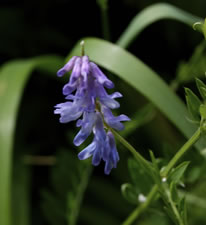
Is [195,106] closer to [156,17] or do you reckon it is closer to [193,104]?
[193,104]

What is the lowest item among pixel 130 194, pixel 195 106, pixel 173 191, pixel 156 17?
pixel 130 194

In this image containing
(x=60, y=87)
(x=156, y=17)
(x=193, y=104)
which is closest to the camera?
(x=193, y=104)

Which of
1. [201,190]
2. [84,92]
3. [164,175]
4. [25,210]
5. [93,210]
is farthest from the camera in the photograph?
[93,210]

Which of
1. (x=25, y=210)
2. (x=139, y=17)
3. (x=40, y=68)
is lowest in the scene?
(x=25, y=210)

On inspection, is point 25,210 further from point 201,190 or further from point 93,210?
point 201,190

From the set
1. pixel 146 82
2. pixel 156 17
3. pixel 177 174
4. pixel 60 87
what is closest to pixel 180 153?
pixel 177 174

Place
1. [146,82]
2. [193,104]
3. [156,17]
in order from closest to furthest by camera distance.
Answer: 1. [193,104]
2. [146,82]
3. [156,17]

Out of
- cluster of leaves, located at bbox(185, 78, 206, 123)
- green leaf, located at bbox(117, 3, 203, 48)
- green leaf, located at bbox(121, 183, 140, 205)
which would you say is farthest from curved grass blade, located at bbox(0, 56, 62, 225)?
cluster of leaves, located at bbox(185, 78, 206, 123)

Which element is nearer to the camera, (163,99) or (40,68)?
(163,99)

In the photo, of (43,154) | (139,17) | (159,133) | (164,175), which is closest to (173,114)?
(164,175)
